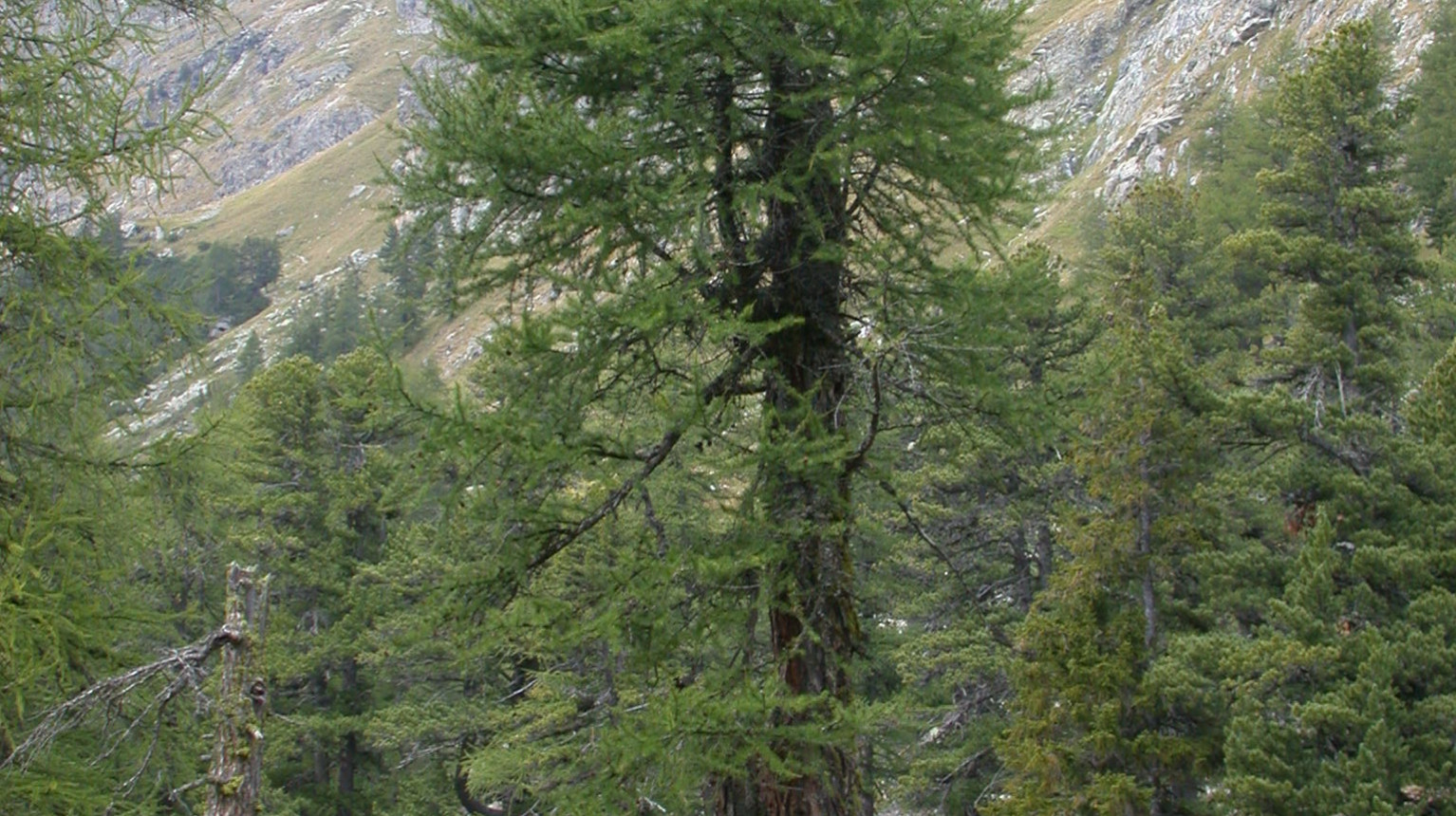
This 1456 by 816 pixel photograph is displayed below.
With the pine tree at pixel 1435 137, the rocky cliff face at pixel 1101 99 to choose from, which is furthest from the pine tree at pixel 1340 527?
the pine tree at pixel 1435 137

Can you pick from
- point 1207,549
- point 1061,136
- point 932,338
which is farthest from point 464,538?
point 1207,549

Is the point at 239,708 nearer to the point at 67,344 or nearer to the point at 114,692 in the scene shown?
the point at 114,692

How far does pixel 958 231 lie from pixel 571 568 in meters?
10.6

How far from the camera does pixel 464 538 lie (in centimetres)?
696

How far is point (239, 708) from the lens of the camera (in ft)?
21.8

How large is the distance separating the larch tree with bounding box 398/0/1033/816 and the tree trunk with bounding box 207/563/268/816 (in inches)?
67.7

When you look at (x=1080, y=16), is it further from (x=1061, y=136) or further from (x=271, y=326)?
(x=1061, y=136)

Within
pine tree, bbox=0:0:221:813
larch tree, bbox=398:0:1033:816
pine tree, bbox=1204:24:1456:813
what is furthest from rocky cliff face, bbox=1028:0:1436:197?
pine tree, bbox=0:0:221:813

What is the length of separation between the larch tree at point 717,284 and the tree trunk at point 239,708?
1720 millimetres

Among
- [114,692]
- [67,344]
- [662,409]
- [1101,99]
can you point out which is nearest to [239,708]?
[114,692]

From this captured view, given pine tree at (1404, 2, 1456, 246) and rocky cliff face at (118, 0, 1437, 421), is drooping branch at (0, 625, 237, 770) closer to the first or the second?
rocky cliff face at (118, 0, 1437, 421)

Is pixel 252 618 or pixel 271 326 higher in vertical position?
pixel 271 326

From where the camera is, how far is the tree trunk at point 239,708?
6547mm

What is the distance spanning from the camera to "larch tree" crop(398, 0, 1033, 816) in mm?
5738
